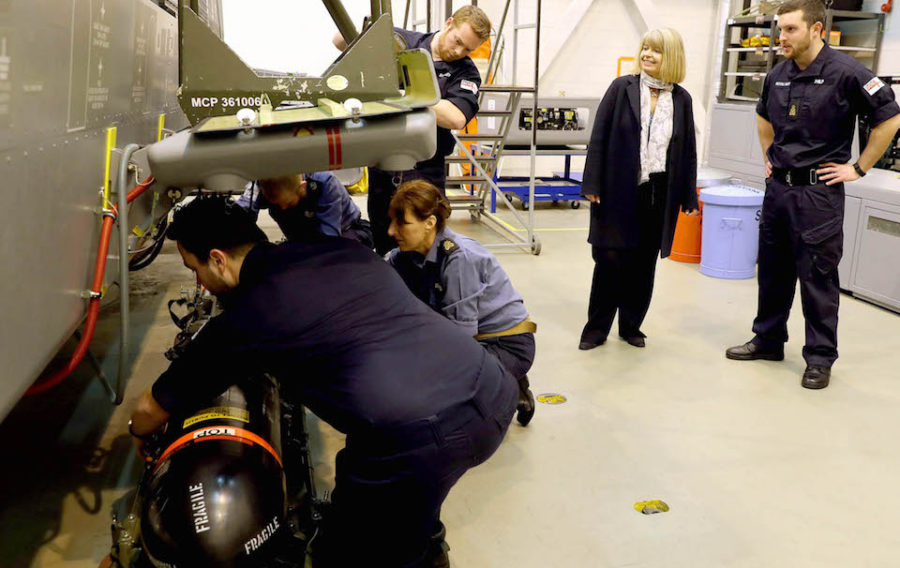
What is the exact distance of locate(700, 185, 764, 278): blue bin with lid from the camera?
5.80 metres

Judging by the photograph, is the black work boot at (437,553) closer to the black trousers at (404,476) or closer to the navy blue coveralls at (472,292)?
the black trousers at (404,476)

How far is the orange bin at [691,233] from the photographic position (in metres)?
6.40

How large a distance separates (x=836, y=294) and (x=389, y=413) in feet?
9.93

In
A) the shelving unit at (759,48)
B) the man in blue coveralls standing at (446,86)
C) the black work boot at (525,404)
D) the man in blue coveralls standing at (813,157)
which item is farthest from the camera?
the shelving unit at (759,48)

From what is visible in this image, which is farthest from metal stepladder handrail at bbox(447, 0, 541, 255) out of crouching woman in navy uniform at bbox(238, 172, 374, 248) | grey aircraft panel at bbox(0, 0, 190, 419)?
grey aircraft panel at bbox(0, 0, 190, 419)

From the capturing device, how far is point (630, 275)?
436 cm

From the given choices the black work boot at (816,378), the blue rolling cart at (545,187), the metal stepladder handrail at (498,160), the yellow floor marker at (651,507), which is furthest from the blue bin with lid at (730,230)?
the yellow floor marker at (651,507)

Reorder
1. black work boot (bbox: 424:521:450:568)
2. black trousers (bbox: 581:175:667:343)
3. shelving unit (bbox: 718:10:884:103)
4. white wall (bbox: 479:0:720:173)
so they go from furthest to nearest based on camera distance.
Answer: white wall (bbox: 479:0:720:173), shelving unit (bbox: 718:10:884:103), black trousers (bbox: 581:175:667:343), black work boot (bbox: 424:521:450:568)

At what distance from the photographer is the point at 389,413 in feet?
5.93

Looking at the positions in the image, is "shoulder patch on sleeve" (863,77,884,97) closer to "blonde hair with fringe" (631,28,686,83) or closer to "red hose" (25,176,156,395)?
"blonde hair with fringe" (631,28,686,83)

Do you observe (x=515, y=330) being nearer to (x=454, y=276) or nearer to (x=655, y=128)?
(x=454, y=276)

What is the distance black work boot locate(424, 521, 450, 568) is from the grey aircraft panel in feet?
4.19

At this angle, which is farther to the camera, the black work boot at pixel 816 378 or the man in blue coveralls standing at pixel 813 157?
the black work boot at pixel 816 378

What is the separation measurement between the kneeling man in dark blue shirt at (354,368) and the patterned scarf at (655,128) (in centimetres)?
251
